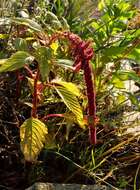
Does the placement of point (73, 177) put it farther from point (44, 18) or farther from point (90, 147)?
point (44, 18)

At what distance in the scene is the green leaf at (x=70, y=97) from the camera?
117 centimetres

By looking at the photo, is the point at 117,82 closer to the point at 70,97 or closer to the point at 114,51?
the point at 114,51

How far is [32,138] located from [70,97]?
137mm

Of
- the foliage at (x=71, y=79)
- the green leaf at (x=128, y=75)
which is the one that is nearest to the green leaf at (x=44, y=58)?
the foliage at (x=71, y=79)

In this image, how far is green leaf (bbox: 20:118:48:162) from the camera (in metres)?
Result: 1.15

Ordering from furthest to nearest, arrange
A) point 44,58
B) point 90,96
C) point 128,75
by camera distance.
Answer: point 128,75 → point 90,96 → point 44,58

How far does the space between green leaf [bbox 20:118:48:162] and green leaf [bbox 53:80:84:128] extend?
0.30 ft

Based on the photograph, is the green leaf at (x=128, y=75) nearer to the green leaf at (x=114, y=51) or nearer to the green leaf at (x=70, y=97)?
the green leaf at (x=114, y=51)

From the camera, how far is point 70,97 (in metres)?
1.18

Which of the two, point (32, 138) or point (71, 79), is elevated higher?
point (71, 79)

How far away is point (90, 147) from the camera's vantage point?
1400 millimetres

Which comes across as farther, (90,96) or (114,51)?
(114,51)

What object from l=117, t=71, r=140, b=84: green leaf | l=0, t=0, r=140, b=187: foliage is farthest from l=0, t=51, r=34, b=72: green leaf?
l=117, t=71, r=140, b=84: green leaf

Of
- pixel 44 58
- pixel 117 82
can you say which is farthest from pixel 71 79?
pixel 44 58
